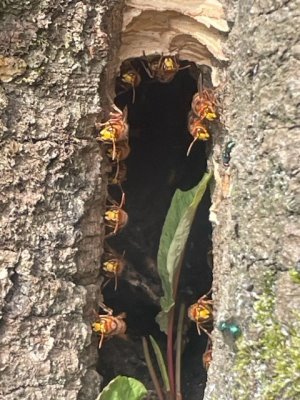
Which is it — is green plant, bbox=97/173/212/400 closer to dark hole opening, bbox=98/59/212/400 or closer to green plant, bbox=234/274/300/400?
dark hole opening, bbox=98/59/212/400

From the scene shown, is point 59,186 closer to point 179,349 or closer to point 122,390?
point 122,390

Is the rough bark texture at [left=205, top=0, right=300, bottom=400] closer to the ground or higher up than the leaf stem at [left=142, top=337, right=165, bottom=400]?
higher up

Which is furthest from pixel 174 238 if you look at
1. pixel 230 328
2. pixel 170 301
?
pixel 230 328

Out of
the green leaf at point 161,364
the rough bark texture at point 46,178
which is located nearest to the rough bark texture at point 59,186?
the rough bark texture at point 46,178

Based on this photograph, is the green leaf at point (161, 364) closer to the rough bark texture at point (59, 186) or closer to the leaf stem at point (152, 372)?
the leaf stem at point (152, 372)

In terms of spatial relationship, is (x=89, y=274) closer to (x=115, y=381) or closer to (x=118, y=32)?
(x=115, y=381)

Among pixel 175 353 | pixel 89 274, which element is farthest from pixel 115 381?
pixel 175 353

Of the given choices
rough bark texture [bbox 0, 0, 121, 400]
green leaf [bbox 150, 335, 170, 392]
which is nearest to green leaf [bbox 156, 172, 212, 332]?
green leaf [bbox 150, 335, 170, 392]
